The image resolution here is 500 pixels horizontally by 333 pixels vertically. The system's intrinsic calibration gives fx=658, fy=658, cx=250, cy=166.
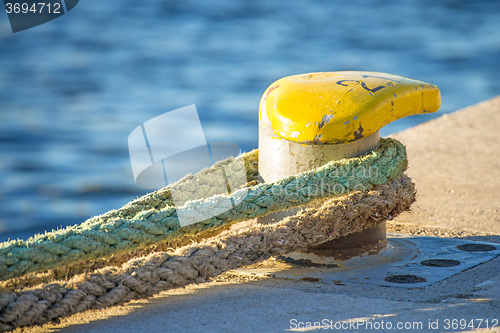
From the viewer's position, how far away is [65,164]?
4691 mm

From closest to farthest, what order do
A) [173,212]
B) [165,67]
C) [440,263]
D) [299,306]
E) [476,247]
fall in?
[299,306]
[173,212]
[440,263]
[476,247]
[165,67]

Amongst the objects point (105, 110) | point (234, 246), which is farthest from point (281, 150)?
point (105, 110)

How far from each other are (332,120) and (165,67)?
541 centimetres

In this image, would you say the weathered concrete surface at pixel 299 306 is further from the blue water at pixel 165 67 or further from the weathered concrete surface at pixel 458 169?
the blue water at pixel 165 67

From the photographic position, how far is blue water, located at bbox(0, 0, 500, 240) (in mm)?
4520

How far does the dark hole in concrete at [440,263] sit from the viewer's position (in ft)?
8.29

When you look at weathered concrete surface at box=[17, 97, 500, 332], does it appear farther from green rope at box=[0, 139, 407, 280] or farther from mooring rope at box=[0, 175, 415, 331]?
green rope at box=[0, 139, 407, 280]

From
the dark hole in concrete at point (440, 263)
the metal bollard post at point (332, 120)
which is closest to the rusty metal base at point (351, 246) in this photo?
the metal bollard post at point (332, 120)

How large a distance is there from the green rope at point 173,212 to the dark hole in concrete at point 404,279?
0.35m

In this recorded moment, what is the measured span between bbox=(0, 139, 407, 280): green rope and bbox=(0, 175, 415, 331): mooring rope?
0.06 metres

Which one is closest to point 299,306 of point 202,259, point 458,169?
point 202,259

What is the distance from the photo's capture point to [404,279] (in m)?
2.38

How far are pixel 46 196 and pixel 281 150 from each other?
7.15 ft

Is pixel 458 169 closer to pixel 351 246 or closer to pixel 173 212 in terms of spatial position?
pixel 351 246
